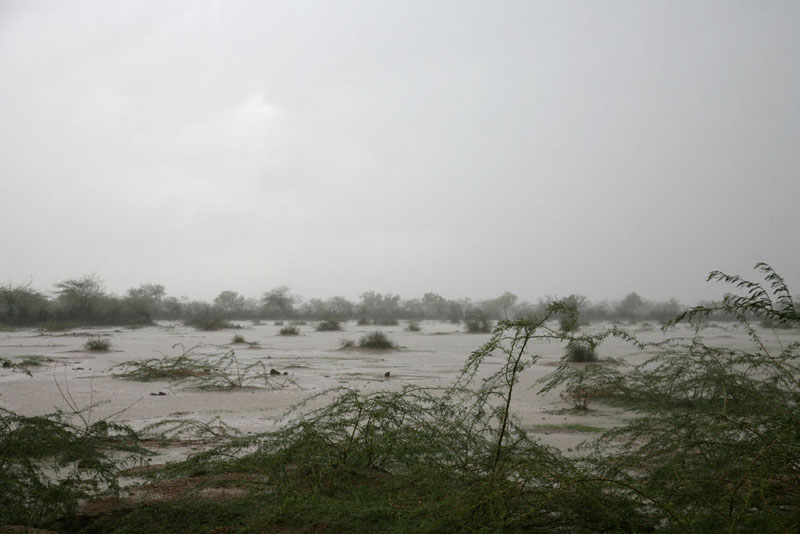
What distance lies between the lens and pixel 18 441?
3.34m

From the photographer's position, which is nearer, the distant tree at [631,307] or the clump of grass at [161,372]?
the clump of grass at [161,372]

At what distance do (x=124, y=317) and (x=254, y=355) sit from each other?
23.1 metres

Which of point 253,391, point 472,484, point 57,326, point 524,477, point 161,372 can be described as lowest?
point 253,391

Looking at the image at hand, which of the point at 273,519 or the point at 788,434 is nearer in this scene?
the point at 788,434

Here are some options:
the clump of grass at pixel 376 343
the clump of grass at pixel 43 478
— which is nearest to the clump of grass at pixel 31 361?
the clump of grass at pixel 43 478

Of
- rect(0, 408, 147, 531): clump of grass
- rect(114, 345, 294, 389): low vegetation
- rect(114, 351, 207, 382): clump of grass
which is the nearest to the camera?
rect(0, 408, 147, 531): clump of grass

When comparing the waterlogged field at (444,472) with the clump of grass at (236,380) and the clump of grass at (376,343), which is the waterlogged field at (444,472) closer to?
the clump of grass at (236,380)

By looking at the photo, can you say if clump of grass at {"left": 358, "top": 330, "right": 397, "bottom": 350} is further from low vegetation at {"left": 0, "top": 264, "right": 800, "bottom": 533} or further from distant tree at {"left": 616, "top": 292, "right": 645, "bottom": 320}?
distant tree at {"left": 616, "top": 292, "right": 645, "bottom": 320}

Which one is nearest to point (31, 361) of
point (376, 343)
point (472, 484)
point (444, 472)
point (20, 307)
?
point (376, 343)

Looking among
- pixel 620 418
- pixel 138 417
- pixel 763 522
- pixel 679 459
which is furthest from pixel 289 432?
pixel 620 418

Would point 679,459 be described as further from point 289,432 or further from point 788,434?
point 289,432

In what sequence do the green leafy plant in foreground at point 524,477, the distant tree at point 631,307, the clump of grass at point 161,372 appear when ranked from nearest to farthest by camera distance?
the green leafy plant in foreground at point 524,477, the clump of grass at point 161,372, the distant tree at point 631,307

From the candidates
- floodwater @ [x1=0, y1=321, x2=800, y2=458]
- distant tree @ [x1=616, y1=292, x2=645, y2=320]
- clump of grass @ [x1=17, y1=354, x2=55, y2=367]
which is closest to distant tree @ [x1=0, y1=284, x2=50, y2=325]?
floodwater @ [x1=0, y1=321, x2=800, y2=458]

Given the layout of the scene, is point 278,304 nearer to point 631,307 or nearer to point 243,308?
point 243,308
